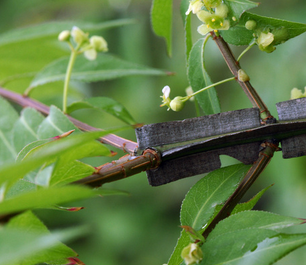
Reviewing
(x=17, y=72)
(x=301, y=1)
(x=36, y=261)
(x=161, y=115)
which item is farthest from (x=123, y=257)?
(x=36, y=261)

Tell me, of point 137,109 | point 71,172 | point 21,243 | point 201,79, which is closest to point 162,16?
point 201,79

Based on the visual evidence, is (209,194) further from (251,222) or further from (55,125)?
(55,125)

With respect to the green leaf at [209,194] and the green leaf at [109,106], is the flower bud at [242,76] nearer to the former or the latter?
the green leaf at [209,194]

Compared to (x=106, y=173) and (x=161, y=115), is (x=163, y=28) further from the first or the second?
(x=161, y=115)

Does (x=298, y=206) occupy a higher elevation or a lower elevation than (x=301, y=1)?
lower

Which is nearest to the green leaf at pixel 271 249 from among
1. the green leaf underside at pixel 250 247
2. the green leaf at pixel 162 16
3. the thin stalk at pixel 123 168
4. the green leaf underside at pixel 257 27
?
the green leaf underside at pixel 250 247
